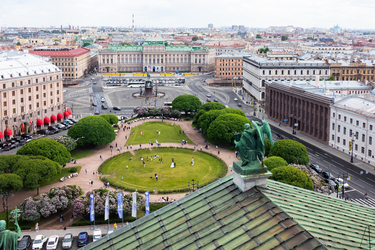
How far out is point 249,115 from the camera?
144 meters

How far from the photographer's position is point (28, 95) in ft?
400

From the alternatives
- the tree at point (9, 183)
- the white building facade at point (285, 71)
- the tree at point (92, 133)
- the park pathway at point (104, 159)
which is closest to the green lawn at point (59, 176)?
the park pathway at point (104, 159)

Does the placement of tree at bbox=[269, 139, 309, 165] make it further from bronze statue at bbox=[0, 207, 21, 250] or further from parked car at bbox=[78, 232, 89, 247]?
bronze statue at bbox=[0, 207, 21, 250]

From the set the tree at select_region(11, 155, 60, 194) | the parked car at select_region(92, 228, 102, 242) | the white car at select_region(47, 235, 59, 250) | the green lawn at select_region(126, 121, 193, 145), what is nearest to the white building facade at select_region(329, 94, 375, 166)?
the green lawn at select_region(126, 121, 193, 145)

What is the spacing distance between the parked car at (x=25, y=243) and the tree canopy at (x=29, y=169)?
13801 mm

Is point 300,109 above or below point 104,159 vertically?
above

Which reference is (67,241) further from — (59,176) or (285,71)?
(285,71)

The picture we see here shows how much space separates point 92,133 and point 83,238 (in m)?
45.4

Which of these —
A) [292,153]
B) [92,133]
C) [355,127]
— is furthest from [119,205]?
[355,127]

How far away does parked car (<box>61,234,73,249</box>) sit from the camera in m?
55.5

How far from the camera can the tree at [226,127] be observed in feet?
330

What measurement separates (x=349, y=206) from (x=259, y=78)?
140 meters

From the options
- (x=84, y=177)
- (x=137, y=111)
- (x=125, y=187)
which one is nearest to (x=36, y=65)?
(x=137, y=111)

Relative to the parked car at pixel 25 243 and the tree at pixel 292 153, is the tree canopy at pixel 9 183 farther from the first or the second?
the tree at pixel 292 153
